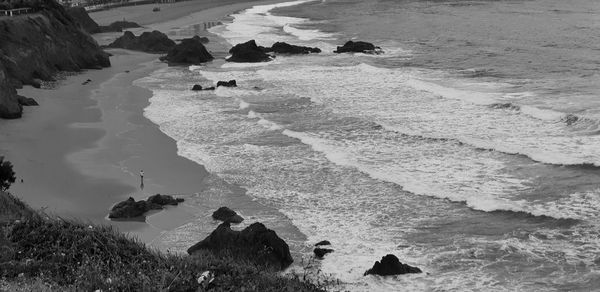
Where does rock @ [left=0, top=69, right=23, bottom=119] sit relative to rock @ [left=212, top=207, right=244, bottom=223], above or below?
above

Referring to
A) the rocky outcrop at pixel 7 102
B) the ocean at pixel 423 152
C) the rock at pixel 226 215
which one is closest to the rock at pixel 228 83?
the ocean at pixel 423 152

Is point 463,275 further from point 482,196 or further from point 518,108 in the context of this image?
point 518,108

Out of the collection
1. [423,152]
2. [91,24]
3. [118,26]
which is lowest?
[423,152]

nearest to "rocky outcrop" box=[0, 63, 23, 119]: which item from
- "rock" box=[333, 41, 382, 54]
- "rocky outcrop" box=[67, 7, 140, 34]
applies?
"rock" box=[333, 41, 382, 54]

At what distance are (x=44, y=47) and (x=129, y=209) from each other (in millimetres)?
24537

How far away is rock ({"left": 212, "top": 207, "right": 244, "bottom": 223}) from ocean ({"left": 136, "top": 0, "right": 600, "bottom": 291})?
4.41 feet

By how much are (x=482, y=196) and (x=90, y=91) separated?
22.1 meters

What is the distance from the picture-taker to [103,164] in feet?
73.2

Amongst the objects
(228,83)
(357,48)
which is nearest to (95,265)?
(228,83)

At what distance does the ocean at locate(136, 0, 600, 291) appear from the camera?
601 inches

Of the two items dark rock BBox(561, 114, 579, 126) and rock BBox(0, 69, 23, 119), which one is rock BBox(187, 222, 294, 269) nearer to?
rock BBox(0, 69, 23, 119)

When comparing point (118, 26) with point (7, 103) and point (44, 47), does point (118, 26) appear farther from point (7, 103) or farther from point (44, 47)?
point (7, 103)

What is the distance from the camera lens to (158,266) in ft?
30.2

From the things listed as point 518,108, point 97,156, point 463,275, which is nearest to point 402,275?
point 463,275
